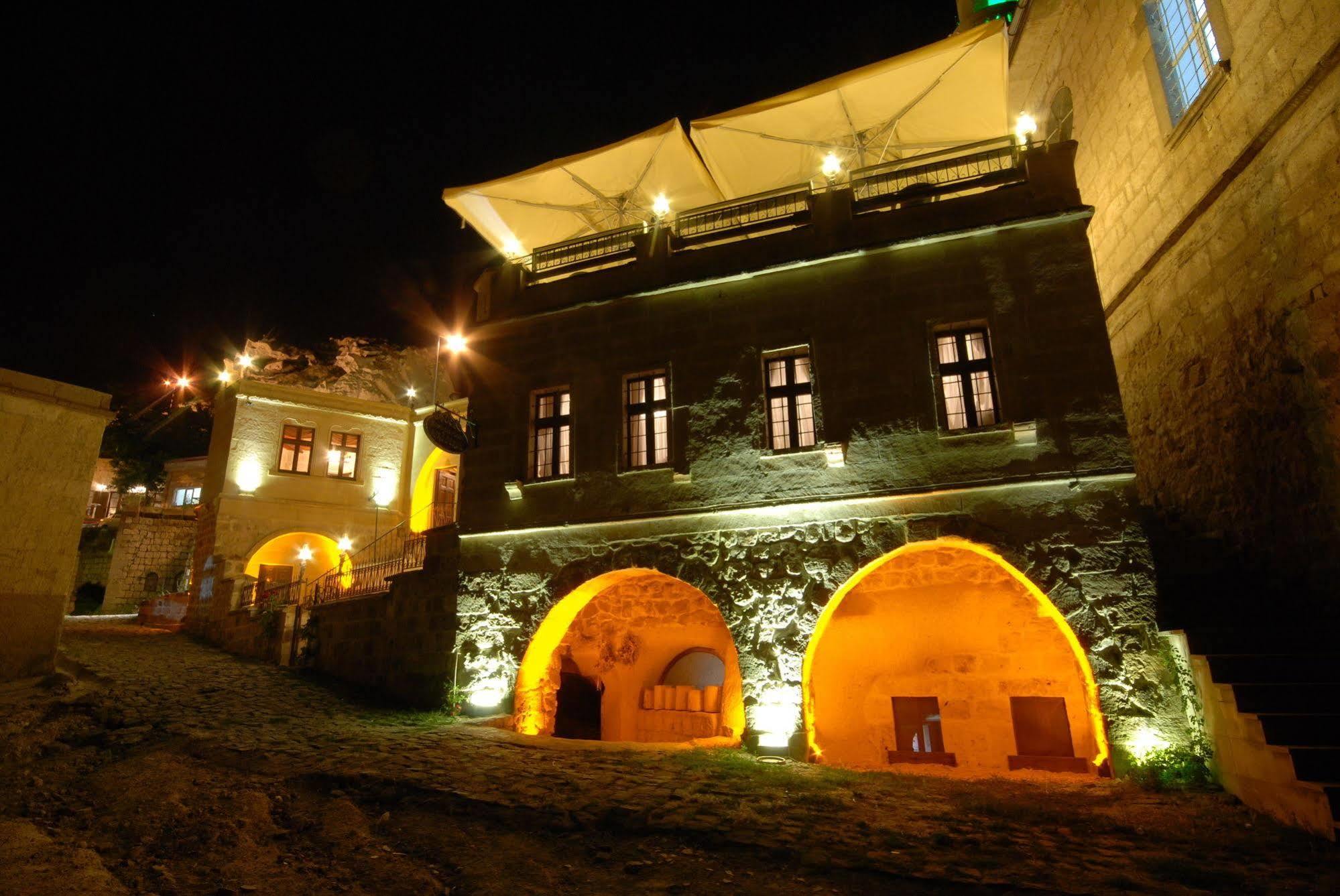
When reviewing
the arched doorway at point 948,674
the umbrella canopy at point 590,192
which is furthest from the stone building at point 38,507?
the arched doorway at point 948,674

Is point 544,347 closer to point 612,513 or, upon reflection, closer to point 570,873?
point 612,513

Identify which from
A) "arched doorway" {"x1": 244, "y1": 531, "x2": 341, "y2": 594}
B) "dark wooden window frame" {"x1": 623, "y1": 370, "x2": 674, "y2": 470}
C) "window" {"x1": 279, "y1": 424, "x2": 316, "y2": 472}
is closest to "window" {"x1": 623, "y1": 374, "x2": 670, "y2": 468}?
"dark wooden window frame" {"x1": 623, "y1": 370, "x2": 674, "y2": 470}

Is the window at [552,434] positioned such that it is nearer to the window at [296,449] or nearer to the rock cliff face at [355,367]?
the window at [296,449]

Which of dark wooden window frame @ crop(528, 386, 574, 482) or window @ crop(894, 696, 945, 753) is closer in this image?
dark wooden window frame @ crop(528, 386, 574, 482)

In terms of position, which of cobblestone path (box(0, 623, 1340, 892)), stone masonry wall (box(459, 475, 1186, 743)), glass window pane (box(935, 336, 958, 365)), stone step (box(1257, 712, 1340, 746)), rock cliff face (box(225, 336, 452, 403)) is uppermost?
rock cliff face (box(225, 336, 452, 403))

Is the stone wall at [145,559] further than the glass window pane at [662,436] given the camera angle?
Yes

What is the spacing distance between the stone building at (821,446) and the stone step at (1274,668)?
0.99 meters

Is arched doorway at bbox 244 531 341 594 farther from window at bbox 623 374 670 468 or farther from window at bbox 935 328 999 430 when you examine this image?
window at bbox 935 328 999 430

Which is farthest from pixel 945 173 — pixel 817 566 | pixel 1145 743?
pixel 1145 743

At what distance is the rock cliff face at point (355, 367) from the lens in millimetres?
31234

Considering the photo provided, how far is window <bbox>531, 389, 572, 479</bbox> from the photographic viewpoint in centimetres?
1228

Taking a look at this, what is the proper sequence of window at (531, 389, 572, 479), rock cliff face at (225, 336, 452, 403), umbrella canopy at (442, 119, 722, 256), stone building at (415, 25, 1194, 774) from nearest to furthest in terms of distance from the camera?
stone building at (415, 25, 1194, 774)
window at (531, 389, 572, 479)
umbrella canopy at (442, 119, 722, 256)
rock cliff face at (225, 336, 452, 403)

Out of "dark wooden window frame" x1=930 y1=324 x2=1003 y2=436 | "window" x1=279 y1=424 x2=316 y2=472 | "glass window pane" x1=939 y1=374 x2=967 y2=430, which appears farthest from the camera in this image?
"window" x1=279 y1=424 x2=316 y2=472

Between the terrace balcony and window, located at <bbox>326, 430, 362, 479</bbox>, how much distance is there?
42.7ft
